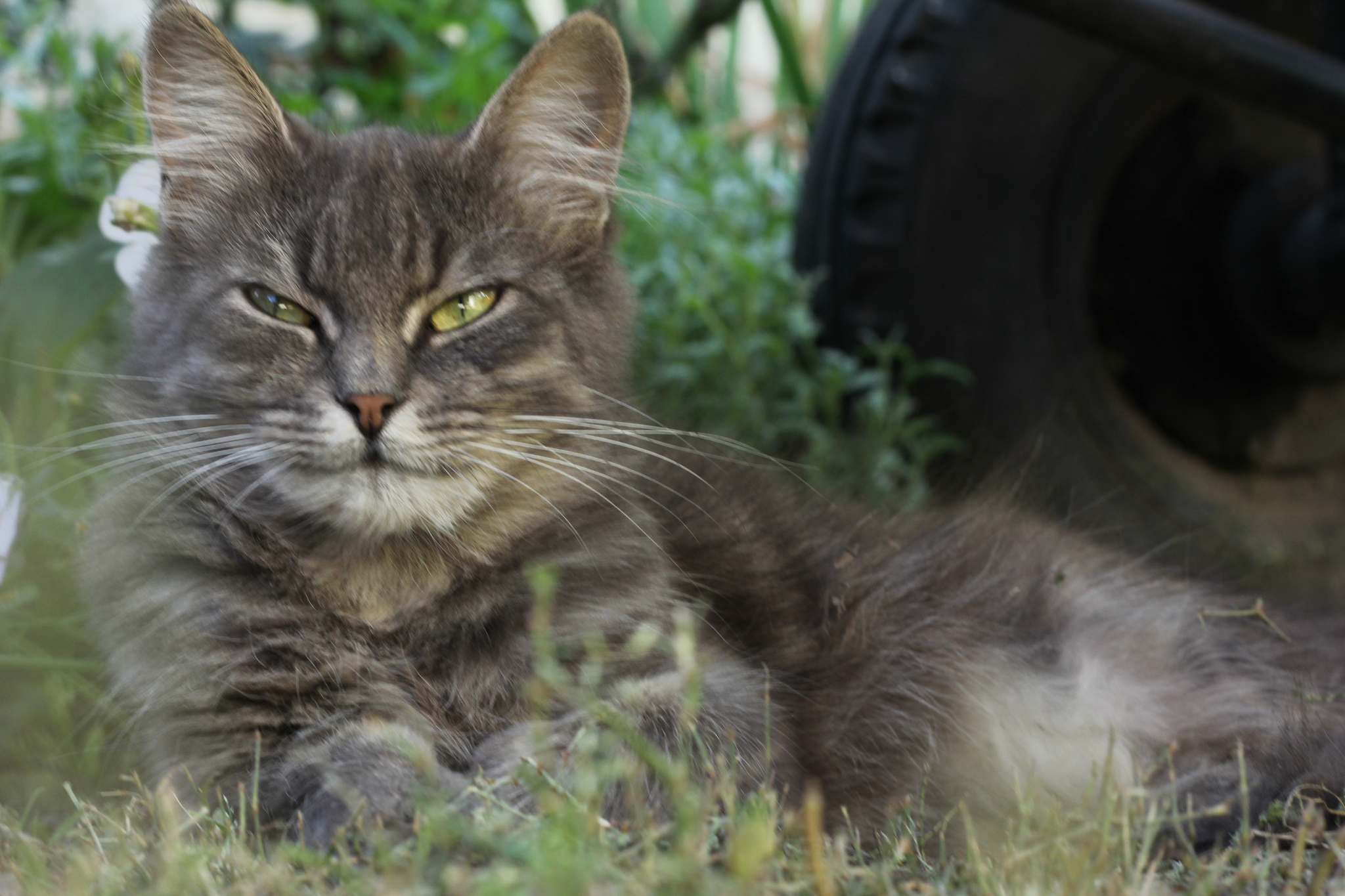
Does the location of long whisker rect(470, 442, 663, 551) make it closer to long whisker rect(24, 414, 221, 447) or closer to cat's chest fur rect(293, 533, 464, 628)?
cat's chest fur rect(293, 533, 464, 628)

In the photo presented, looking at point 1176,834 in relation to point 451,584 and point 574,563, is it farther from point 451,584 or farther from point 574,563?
point 451,584

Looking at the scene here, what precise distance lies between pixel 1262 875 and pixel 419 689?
110 cm

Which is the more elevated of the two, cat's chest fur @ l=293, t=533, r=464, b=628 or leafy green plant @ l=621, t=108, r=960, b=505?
cat's chest fur @ l=293, t=533, r=464, b=628

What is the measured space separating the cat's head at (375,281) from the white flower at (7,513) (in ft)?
1.17

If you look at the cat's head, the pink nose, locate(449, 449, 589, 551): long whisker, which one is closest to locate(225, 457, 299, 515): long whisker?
the cat's head

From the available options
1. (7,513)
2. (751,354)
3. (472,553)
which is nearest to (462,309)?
(472,553)

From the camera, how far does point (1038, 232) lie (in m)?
3.12

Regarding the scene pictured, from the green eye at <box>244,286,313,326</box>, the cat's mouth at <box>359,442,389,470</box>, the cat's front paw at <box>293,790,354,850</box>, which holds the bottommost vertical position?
the cat's front paw at <box>293,790,354,850</box>

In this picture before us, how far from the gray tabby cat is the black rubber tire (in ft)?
3.17

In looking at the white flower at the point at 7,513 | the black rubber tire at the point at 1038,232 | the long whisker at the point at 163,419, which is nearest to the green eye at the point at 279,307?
the long whisker at the point at 163,419

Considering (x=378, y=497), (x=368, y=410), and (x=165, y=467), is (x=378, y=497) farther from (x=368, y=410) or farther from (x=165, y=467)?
(x=165, y=467)

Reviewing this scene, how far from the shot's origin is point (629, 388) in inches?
83.8

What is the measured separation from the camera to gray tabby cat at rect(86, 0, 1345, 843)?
5.47ft

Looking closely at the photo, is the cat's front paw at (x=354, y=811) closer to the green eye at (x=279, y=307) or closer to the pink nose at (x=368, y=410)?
the pink nose at (x=368, y=410)
